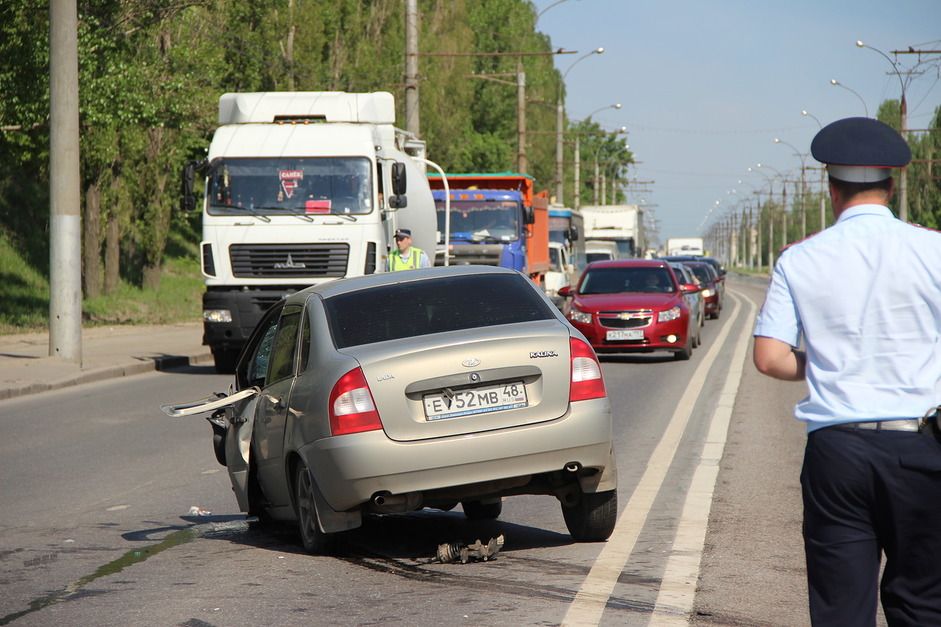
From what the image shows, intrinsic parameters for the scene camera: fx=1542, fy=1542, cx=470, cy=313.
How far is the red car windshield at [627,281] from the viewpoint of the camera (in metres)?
25.3

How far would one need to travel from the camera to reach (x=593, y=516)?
786 cm

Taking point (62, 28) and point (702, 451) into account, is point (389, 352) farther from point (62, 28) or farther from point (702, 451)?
point (62, 28)

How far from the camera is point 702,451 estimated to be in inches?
483

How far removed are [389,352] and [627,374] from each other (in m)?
14.3

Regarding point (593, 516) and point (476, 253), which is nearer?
point (593, 516)

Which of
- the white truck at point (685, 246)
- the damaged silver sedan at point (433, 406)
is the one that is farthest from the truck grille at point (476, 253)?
the white truck at point (685, 246)

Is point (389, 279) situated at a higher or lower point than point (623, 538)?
higher

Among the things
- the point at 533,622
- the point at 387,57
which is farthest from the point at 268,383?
the point at 387,57

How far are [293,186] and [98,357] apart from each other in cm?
497

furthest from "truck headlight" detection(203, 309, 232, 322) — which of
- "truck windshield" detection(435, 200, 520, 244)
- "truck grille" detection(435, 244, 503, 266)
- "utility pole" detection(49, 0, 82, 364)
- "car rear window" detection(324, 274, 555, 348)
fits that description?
"car rear window" detection(324, 274, 555, 348)

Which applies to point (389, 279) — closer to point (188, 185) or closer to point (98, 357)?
point (188, 185)

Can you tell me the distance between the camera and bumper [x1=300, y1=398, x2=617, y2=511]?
7.15 metres

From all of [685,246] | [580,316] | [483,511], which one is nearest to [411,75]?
[580,316]

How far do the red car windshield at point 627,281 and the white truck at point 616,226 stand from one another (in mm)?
38652
